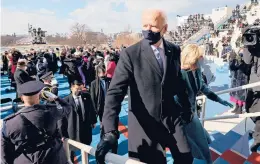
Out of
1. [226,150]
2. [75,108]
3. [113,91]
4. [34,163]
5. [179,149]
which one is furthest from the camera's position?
[75,108]

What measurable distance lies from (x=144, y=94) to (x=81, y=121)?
6.27 ft

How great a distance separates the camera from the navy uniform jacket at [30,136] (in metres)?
1.93

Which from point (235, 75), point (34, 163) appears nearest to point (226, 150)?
point (34, 163)

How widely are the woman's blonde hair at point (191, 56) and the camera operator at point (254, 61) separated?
1.03 m

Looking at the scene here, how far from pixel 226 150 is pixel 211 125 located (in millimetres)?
1134

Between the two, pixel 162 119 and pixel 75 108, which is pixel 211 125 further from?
pixel 162 119

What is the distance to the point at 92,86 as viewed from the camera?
4039 mm

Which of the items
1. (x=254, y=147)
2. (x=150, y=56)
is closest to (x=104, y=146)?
A: (x=150, y=56)

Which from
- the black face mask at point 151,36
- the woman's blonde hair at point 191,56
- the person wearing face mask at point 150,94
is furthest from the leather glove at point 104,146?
the woman's blonde hair at point 191,56

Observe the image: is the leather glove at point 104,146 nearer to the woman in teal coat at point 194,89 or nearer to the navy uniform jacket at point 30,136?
the navy uniform jacket at point 30,136

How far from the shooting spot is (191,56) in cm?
231

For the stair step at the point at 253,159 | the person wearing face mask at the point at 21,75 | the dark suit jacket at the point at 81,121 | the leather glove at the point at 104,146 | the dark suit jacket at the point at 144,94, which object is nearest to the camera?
the leather glove at the point at 104,146

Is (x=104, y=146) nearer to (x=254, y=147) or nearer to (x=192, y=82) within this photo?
(x=192, y=82)

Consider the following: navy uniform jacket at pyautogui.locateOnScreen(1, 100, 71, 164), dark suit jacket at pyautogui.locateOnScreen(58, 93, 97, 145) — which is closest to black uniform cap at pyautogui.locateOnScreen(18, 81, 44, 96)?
navy uniform jacket at pyautogui.locateOnScreen(1, 100, 71, 164)
